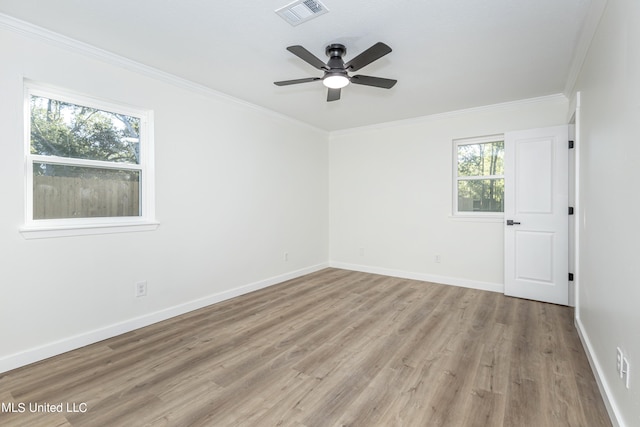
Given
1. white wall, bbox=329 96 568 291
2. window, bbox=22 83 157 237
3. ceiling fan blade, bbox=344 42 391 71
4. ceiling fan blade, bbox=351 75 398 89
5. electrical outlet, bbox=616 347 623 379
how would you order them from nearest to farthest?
electrical outlet, bbox=616 347 623 379
ceiling fan blade, bbox=344 42 391 71
window, bbox=22 83 157 237
ceiling fan blade, bbox=351 75 398 89
white wall, bbox=329 96 568 291

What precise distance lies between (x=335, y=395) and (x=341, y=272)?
3.29 meters

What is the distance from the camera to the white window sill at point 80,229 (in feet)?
7.47

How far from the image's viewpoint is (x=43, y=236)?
7.64ft

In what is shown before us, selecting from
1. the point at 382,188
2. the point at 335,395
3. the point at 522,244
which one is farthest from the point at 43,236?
the point at 522,244

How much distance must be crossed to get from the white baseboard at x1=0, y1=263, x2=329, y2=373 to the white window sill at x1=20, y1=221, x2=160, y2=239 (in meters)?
0.85

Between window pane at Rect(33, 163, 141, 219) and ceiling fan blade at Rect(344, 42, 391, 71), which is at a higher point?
ceiling fan blade at Rect(344, 42, 391, 71)

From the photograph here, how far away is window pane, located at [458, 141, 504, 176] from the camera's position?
13.7 feet

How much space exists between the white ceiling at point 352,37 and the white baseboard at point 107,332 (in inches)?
96.4

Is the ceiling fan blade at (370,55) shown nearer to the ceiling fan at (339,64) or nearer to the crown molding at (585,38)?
the ceiling fan at (339,64)

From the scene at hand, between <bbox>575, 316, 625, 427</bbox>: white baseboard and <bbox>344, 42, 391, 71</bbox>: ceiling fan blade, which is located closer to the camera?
<bbox>575, 316, 625, 427</bbox>: white baseboard

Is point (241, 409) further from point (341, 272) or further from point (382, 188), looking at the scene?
point (382, 188)

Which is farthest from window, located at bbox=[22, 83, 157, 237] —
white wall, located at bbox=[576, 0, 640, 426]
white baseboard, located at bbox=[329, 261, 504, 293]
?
white wall, located at bbox=[576, 0, 640, 426]

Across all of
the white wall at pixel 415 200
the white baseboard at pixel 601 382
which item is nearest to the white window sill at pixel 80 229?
the white wall at pixel 415 200

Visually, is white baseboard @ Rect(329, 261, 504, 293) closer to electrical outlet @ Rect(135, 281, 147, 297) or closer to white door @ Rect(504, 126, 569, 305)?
white door @ Rect(504, 126, 569, 305)
